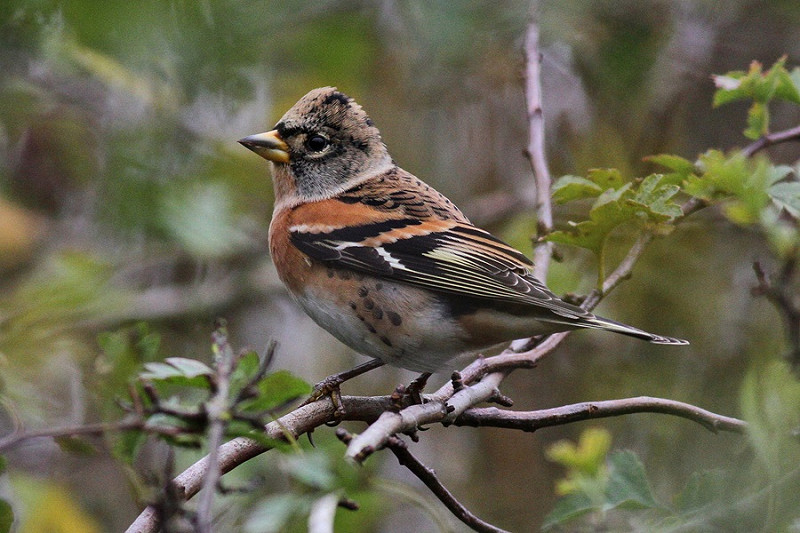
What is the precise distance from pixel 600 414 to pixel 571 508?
0.47 meters

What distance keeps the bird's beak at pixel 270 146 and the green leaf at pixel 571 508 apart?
6.26 ft

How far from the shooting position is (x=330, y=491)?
127cm

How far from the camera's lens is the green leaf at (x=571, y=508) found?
1.78 metres

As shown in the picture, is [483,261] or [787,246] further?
[483,261]

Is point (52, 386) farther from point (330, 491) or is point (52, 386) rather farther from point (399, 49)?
point (330, 491)

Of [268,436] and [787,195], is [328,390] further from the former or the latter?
[787,195]

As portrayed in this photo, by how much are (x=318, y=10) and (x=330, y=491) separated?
3.20 meters

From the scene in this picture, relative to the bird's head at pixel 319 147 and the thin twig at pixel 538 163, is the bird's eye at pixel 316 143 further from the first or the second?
the thin twig at pixel 538 163

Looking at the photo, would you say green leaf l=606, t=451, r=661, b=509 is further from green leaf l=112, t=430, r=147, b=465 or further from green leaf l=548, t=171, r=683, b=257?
green leaf l=112, t=430, r=147, b=465

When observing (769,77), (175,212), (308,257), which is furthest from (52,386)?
(769,77)

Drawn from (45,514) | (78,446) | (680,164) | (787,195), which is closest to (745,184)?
(787,195)

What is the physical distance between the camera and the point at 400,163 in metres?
5.12

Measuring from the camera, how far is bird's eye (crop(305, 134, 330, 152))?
3.47 metres

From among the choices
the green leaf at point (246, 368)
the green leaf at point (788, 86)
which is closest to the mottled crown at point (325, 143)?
the green leaf at point (788, 86)
